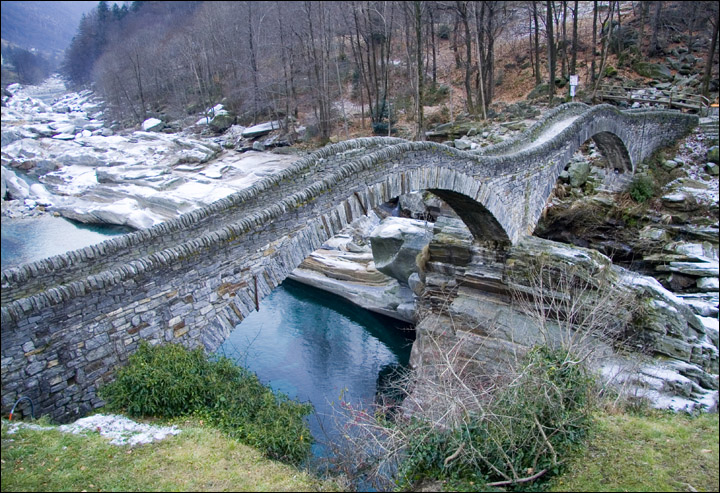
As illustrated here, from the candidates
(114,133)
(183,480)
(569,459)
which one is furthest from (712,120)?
(114,133)

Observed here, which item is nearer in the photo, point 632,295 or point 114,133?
point 632,295

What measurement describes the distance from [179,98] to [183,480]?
45.1m

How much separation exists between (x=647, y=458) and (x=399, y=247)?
37.4 feet

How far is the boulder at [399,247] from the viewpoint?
16422 mm

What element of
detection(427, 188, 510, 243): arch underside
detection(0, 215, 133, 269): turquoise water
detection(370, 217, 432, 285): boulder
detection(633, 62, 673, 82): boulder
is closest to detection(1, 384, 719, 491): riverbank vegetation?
detection(427, 188, 510, 243): arch underside

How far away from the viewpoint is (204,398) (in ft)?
23.4

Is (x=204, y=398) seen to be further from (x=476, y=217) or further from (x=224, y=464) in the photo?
(x=476, y=217)

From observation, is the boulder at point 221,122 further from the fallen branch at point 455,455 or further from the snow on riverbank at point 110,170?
the fallen branch at point 455,455

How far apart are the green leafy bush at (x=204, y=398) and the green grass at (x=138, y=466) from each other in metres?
0.58

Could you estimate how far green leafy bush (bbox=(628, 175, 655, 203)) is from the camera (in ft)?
60.0

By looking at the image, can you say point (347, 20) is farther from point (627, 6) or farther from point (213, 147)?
point (627, 6)

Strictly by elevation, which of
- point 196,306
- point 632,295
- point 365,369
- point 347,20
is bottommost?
point 365,369

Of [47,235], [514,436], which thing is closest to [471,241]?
[514,436]

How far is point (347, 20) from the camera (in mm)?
30688
